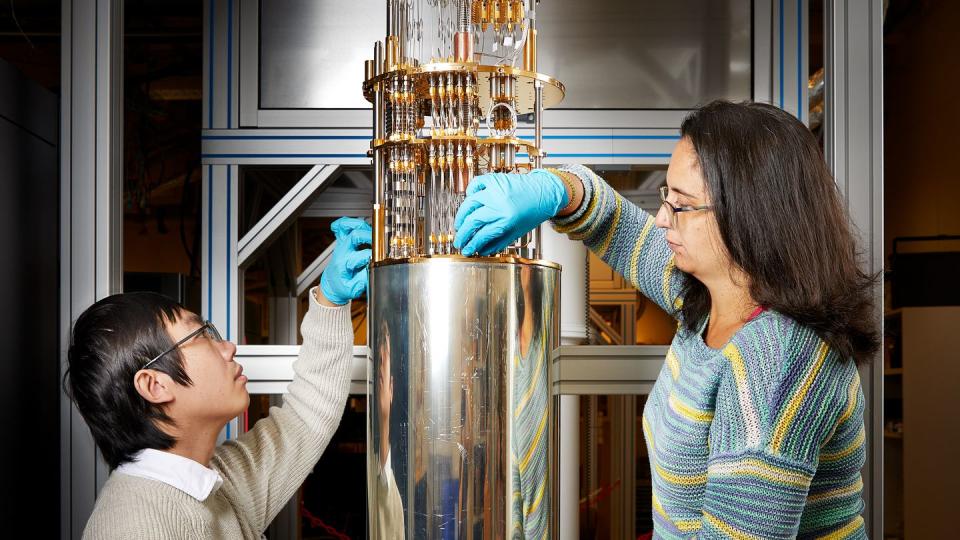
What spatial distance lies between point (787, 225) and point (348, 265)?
0.77m

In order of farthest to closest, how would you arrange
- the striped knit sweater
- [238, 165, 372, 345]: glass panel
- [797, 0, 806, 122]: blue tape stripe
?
[238, 165, 372, 345]: glass panel, [797, 0, 806, 122]: blue tape stripe, the striped knit sweater

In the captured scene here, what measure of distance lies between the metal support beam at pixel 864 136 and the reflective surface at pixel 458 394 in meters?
0.83

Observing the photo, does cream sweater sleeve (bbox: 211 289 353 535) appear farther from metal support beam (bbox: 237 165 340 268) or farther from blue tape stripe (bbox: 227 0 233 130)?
blue tape stripe (bbox: 227 0 233 130)

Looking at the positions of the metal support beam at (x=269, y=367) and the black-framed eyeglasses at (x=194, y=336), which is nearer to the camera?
the black-framed eyeglasses at (x=194, y=336)

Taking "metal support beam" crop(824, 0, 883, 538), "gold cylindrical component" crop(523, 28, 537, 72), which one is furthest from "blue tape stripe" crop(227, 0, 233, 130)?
"metal support beam" crop(824, 0, 883, 538)

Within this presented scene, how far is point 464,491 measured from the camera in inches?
41.0

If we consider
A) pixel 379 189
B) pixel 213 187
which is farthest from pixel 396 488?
pixel 213 187

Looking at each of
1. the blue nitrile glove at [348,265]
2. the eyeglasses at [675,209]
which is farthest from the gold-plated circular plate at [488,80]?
the blue nitrile glove at [348,265]

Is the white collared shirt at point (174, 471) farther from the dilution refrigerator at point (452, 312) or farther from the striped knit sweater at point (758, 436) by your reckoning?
the striped knit sweater at point (758, 436)

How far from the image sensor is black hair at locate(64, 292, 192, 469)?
1312mm

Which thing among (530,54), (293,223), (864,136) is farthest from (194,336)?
(293,223)

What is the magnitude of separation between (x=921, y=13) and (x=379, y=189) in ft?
13.0

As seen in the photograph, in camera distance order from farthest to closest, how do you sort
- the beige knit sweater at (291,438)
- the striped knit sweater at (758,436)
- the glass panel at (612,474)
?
the glass panel at (612,474) < the beige knit sweater at (291,438) < the striped knit sweater at (758,436)

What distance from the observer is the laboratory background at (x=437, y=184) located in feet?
3.67
